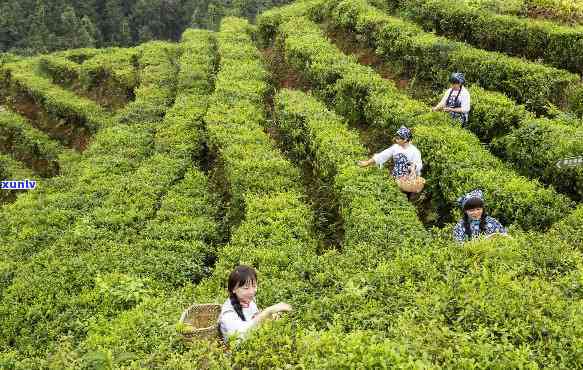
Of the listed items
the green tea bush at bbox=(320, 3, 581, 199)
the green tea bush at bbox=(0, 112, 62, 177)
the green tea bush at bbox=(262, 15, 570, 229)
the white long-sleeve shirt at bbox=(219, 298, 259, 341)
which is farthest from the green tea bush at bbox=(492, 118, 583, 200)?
the green tea bush at bbox=(0, 112, 62, 177)

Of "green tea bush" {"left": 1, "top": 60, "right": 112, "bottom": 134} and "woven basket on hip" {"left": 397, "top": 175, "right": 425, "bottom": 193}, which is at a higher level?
"woven basket on hip" {"left": 397, "top": 175, "right": 425, "bottom": 193}

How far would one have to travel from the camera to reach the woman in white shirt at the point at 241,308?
5621mm

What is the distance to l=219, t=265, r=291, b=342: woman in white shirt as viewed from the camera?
5621 millimetres

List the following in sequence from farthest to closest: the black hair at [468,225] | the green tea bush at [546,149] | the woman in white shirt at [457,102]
→ the woman in white shirt at [457,102] < the green tea bush at [546,149] < the black hair at [468,225]

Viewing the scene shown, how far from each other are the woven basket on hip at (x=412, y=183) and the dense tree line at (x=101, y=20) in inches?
2155

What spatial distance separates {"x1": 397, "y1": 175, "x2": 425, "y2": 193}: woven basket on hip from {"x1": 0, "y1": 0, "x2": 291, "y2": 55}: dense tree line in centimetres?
5473

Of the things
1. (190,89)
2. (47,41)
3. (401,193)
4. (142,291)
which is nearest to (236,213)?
(142,291)

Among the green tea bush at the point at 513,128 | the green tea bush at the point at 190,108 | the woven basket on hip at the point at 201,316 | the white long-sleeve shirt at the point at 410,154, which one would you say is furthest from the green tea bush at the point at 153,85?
the woven basket on hip at the point at 201,316

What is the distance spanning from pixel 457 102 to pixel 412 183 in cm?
296

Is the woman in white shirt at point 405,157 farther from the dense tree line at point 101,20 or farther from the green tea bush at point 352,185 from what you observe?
the dense tree line at point 101,20

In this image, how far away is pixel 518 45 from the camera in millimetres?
14352

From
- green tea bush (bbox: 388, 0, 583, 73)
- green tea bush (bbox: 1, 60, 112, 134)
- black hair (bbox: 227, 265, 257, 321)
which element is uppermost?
green tea bush (bbox: 388, 0, 583, 73)

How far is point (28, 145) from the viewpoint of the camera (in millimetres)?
25859

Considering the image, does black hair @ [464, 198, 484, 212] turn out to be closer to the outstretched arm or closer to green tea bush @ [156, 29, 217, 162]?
the outstretched arm
